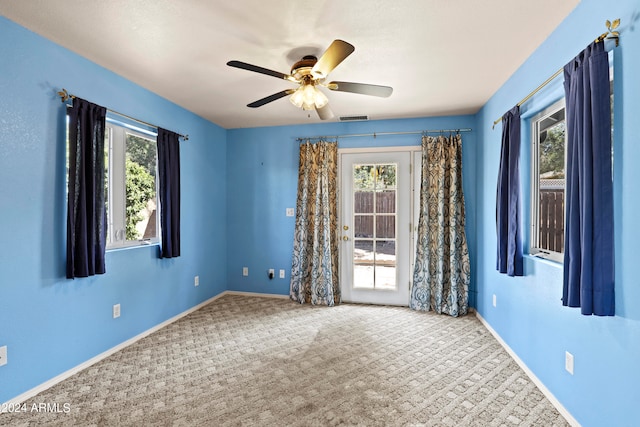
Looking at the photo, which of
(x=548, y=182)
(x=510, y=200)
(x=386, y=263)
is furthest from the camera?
(x=386, y=263)

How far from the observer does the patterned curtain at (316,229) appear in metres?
4.25

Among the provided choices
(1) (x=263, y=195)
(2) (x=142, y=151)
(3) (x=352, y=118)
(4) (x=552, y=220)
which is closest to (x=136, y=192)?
(2) (x=142, y=151)

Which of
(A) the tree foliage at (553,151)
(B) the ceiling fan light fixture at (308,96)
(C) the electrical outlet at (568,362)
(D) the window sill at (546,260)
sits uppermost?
(B) the ceiling fan light fixture at (308,96)

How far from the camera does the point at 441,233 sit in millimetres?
3924

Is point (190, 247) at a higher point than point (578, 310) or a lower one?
higher

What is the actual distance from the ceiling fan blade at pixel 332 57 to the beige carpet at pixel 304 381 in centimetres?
227

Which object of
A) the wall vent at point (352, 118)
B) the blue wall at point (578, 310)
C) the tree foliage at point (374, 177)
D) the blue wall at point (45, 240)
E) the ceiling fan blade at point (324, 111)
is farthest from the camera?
the tree foliage at point (374, 177)

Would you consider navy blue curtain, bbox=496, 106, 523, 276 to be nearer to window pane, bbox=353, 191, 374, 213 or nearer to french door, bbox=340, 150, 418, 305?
french door, bbox=340, 150, 418, 305

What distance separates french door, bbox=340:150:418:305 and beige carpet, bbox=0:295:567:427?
77cm

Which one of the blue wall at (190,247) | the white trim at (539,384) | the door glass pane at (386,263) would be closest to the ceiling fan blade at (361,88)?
the blue wall at (190,247)

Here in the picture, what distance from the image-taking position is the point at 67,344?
2.44 metres

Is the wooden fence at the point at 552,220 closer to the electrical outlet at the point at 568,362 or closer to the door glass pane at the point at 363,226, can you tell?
the electrical outlet at the point at 568,362

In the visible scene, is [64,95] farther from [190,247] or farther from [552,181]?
[552,181]

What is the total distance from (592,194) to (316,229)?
305 centimetres
